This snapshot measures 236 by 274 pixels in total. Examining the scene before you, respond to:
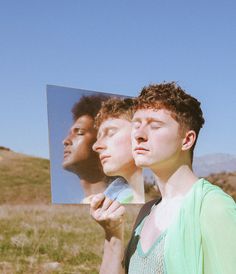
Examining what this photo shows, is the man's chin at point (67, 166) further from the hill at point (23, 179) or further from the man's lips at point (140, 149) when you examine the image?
the hill at point (23, 179)

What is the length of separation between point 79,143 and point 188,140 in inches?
66.2

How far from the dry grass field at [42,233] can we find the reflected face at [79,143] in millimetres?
2162

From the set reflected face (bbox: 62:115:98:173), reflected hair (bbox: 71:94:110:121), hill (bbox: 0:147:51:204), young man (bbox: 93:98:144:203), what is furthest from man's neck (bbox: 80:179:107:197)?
hill (bbox: 0:147:51:204)

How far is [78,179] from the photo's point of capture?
→ 3395 millimetres

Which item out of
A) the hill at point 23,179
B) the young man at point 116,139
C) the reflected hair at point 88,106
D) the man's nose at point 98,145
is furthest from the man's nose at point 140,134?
the hill at point 23,179

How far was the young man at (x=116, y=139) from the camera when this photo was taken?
2725 mm

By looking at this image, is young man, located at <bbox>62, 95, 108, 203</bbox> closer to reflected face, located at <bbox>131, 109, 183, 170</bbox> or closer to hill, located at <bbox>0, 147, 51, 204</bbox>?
reflected face, located at <bbox>131, 109, 183, 170</bbox>

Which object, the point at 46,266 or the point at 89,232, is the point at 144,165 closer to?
the point at 46,266

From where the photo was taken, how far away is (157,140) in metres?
1.59

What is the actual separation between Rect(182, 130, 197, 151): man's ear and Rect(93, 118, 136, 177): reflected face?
1105 millimetres

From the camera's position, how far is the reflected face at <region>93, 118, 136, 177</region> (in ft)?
8.93

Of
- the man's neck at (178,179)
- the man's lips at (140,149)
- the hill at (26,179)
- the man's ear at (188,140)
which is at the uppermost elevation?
the man's ear at (188,140)

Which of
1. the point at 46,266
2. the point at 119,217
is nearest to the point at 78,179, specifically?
the point at 119,217

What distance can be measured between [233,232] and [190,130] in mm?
306
